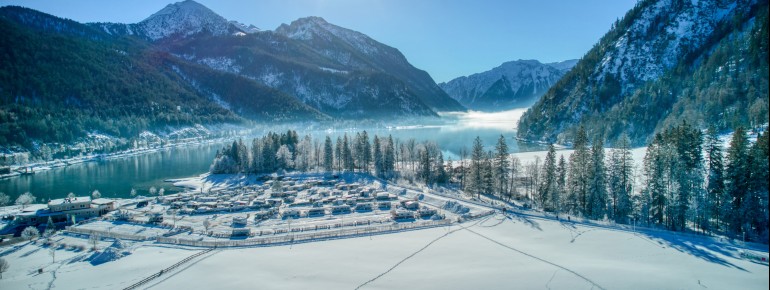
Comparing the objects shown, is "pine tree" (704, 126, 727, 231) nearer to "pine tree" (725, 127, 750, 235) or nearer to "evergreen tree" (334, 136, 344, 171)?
"pine tree" (725, 127, 750, 235)

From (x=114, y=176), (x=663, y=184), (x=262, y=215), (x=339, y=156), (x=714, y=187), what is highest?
(x=339, y=156)

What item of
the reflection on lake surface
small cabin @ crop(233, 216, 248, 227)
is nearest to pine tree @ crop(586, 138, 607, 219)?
small cabin @ crop(233, 216, 248, 227)

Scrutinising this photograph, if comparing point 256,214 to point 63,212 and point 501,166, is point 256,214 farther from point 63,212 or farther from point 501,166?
point 501,166

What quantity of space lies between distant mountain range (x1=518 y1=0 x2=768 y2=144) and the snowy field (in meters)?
49.0

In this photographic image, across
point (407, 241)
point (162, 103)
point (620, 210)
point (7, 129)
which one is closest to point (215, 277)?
point (407, 241)

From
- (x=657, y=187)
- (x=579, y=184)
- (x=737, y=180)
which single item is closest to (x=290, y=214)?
(x=579, y=184)

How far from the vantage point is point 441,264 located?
86.6 feet

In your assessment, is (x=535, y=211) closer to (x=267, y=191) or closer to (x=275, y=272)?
(x=275, y=272)

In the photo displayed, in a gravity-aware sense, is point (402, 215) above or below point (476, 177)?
below

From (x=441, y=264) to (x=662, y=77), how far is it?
110611mm

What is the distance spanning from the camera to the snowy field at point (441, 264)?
75.8ft

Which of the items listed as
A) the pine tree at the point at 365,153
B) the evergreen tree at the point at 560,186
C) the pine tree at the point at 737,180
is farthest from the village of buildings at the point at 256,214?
the pine tree at the point at 737,180

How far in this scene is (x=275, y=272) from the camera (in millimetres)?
26156

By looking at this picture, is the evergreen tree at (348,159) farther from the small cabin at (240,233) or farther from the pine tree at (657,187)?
the pine tree at (657,187)
